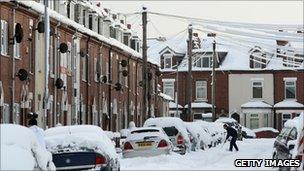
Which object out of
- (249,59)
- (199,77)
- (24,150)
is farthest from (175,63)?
(24,150)

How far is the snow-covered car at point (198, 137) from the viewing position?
34831mm

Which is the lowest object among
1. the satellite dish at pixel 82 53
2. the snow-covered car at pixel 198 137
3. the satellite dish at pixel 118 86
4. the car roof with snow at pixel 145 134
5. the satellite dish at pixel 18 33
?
the snow-covered car at pixel 198 137

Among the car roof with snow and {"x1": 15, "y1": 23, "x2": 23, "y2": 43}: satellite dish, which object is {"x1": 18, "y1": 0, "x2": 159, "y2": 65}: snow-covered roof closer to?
{"x1": 15, "y1": 23, "x2": 23, "y2": 43}: satellite dish

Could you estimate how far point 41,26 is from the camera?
3244 cm

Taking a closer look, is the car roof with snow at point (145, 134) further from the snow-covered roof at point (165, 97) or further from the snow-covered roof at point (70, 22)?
the snow-covered roof at point (165, 97)

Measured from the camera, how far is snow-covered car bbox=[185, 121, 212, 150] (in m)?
34.8

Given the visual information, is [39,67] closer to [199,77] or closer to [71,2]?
[71,2]

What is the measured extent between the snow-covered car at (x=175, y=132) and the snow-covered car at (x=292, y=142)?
1176 centimetres

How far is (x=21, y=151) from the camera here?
11.3 m

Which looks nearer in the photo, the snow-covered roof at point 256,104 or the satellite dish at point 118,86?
the satellite dish at point 118,86

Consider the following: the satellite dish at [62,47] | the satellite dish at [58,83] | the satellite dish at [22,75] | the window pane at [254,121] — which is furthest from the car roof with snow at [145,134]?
the window pane at [254,121]

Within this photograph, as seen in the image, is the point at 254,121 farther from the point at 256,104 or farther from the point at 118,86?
the point at 118,86

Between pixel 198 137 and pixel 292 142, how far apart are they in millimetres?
18352

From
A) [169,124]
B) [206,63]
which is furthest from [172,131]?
[206,63]
